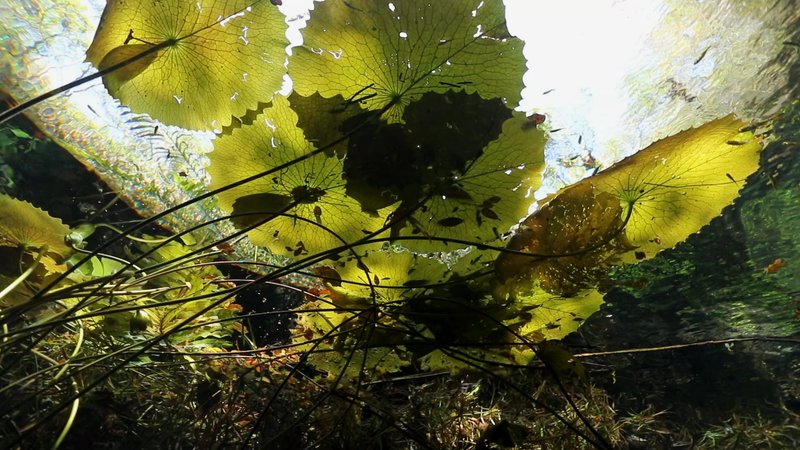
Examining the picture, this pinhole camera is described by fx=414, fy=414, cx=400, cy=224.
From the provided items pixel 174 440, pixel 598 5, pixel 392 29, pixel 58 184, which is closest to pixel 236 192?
pixel 392 29

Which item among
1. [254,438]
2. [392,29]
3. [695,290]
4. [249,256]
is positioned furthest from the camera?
[695,290]

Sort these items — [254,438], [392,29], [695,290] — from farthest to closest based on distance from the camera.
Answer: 1. [695,290]
2. [254,438]
3. [392,29]

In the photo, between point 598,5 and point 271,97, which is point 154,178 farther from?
point 598,5

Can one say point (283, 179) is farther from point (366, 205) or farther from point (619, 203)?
point (619, 203)

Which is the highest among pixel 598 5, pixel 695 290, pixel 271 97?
pixel 598 5

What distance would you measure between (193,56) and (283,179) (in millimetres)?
341

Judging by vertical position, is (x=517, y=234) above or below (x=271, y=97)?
below

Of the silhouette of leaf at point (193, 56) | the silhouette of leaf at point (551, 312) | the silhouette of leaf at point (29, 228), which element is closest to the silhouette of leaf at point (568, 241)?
the silhouette of leaf at point (551, 312)

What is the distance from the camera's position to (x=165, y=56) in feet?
3.06

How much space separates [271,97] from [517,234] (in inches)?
26.6

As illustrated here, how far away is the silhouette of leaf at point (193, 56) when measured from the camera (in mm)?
866

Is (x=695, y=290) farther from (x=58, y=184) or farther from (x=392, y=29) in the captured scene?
(x=58, y=184)

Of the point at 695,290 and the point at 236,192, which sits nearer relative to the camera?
the point at 236,192

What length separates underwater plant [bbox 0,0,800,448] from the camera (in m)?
0.85
